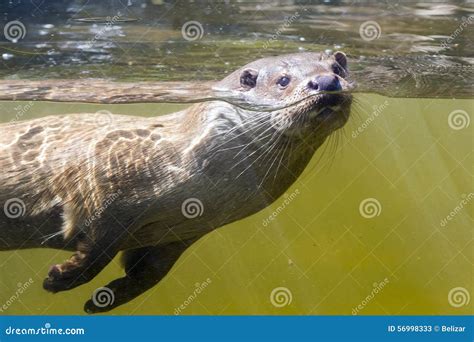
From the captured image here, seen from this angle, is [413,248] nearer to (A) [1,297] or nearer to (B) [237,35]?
(B) [237,35]

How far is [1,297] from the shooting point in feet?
20.6

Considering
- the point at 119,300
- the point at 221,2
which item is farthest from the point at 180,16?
the point at 119,300

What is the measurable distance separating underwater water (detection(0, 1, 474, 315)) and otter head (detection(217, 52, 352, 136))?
1.42 feet

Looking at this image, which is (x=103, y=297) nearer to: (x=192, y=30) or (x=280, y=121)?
(x=280, y=121)

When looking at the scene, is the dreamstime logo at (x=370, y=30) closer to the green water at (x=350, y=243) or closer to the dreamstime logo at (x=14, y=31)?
the green water at (x=350, y=243)

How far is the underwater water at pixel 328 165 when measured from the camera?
5.60 metres

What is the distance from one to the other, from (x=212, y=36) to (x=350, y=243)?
16.2ft

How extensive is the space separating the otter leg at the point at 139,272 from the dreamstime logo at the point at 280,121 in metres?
1.17

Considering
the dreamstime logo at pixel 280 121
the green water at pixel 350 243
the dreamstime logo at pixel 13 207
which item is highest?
the dreamstime logo at pixel 280 121

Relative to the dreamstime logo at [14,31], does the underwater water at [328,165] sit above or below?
below

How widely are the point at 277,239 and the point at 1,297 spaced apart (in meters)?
4.24
